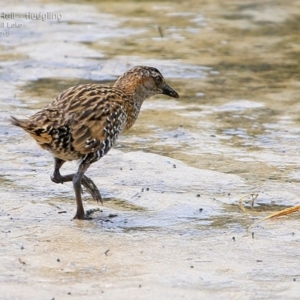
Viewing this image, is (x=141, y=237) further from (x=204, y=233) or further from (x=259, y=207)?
(x=259, y=207)

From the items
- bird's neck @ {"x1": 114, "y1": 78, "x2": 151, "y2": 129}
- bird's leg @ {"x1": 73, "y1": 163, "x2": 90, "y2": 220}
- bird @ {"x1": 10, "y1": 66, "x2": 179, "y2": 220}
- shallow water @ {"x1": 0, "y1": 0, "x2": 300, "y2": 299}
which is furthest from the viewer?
bird's neck @ {"x1": 114, "y1": 78, "x2": 151, "y2": 129}

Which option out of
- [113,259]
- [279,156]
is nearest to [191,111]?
[279,156]

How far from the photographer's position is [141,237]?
7.87 m

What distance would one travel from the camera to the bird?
26.4 ft

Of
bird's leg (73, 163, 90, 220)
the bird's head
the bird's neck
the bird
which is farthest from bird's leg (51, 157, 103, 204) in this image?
the bird's head

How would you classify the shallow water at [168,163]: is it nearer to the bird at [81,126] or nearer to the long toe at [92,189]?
the long toe at [92,189]

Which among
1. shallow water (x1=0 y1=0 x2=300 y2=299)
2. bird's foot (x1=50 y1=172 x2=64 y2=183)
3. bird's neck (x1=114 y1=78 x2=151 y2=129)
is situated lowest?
shallow water (x1=0 y1=0 x2=300 y2=299)

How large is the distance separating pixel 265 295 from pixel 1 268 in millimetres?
1796

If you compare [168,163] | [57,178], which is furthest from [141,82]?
[57,178]

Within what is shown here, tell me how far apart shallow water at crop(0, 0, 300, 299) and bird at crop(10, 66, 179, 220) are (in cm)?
34

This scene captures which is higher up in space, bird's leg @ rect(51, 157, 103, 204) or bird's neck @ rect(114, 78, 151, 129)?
bird's neck @ rect(114, 78, 151, 129)

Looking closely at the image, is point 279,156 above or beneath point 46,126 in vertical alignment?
beneath

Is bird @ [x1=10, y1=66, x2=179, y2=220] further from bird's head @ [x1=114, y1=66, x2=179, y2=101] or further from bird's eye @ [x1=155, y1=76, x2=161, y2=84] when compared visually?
bird's eye @ [x1=155, y1=76, x2=161, y2=84]

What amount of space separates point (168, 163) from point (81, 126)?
5.96 ft
